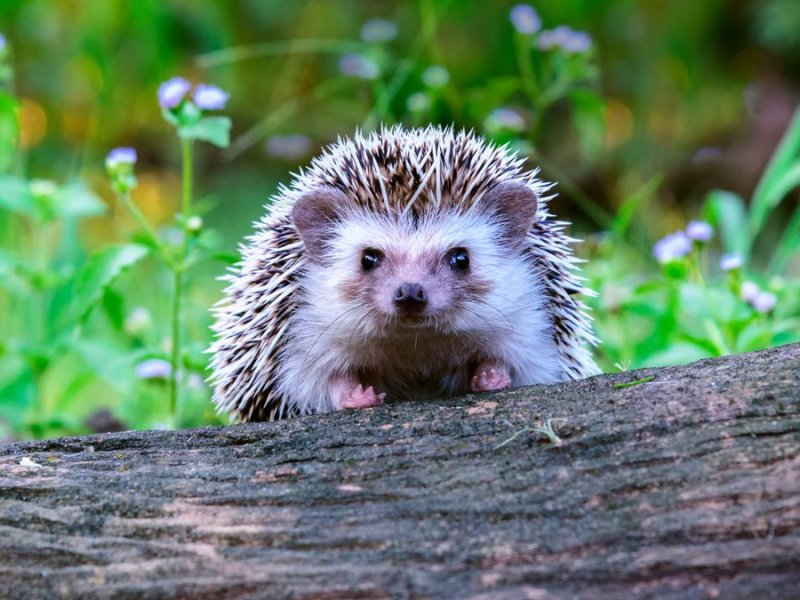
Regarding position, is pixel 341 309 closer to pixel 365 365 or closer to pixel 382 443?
pixel 365 365

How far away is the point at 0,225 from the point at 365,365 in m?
3.48

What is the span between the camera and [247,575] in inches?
91.0

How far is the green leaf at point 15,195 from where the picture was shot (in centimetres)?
438

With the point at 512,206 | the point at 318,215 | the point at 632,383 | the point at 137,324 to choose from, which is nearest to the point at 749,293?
the point at 512,206

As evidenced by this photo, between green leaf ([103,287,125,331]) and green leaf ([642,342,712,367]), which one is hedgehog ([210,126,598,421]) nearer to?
green leaf ([642,342,712,367])

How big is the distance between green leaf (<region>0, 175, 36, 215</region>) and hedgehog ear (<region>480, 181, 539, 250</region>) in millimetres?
2121

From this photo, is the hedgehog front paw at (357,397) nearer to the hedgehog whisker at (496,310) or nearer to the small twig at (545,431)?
the hedgehog whisker at (496,310)

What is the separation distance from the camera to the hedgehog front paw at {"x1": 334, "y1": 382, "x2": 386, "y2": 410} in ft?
10.5

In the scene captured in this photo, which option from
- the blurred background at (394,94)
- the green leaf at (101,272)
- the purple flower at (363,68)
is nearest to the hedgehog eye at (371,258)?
the green leaf at (101,272)

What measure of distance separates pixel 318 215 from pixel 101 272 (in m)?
0.96

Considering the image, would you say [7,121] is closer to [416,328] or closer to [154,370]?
[154,370]

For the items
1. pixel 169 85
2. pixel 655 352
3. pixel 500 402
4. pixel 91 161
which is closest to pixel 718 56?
pixel 91 161

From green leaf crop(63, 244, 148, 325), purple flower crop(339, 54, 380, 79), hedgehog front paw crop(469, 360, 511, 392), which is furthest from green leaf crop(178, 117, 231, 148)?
purple flower crop(339, 54, 380, 79)

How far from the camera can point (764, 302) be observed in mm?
4094
